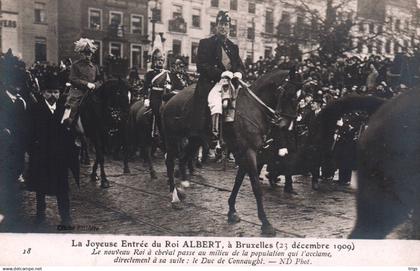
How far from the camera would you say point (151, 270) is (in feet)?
15.9

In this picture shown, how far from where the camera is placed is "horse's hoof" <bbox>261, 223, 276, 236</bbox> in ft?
17.1

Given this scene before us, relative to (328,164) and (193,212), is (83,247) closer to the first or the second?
(193,212)

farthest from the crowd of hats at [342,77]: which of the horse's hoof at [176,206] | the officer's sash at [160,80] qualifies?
the horse's hoof at [176,206]

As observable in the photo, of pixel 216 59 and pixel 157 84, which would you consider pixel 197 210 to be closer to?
pixel 216 59

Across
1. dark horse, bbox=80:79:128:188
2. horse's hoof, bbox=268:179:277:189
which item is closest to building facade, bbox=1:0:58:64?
dark horse, bbox=80:79:128:188

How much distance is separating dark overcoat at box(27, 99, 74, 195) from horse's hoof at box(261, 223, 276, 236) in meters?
2.34

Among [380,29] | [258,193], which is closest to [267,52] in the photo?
[380,29]

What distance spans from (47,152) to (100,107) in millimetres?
2762

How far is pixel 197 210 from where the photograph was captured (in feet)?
20.6

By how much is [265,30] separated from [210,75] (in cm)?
655

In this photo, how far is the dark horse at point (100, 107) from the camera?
7.78 metres

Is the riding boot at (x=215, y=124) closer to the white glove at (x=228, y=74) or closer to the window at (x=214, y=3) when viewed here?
the white glove at (x=228, y=74)

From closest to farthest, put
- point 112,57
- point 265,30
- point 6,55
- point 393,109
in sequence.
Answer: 1. point 393,109
2. point 6,55
3. point 112,57
4. point 265,30

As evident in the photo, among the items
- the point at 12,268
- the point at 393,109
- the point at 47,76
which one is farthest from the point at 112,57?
the point at 393,109
